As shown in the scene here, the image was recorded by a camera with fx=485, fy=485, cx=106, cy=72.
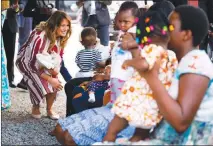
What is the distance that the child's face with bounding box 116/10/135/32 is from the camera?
330 cm

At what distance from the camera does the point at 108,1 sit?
672 centimetres

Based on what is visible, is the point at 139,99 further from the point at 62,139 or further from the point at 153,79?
the point at 62,139

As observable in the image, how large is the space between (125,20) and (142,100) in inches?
39.6

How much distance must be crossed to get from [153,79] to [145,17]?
41cm

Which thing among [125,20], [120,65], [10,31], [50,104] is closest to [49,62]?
[50,104]

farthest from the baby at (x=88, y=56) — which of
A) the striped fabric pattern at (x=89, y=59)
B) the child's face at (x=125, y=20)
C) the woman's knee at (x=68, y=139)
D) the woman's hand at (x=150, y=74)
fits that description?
the woman's hand at (x=150, y=74)

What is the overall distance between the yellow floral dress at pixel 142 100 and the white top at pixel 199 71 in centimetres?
12

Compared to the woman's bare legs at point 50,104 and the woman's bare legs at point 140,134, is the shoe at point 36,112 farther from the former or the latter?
the woman's bare legs at point 140,134

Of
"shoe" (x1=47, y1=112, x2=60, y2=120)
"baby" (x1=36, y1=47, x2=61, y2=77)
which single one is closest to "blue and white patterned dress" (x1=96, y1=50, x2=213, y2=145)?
"baby" (x1=36, y1=47, x2=61, y2=77)

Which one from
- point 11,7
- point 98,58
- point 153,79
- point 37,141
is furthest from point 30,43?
point 153,79

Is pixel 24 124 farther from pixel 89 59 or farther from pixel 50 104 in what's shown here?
pixel 89 59

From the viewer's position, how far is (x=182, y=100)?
2191 mm

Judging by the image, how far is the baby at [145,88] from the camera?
2426 mm

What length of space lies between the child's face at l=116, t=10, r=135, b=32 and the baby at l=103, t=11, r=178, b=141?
0.79 meters
